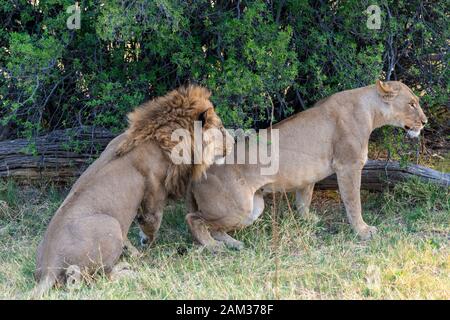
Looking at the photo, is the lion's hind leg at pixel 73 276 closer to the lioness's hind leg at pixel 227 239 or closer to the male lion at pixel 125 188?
the male lion at pixel 125 188

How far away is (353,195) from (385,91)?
988mm

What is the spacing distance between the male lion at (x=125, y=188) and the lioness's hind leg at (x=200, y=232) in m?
0.36

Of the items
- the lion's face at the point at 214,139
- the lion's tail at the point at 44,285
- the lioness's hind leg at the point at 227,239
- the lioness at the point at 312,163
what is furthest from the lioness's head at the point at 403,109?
Answer: the lion's tail at the point at 44,285

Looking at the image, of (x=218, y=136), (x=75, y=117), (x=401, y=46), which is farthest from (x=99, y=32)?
(x=401, y=46)

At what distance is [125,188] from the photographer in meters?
5.64

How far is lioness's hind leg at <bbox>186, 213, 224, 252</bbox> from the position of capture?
6.25 metres

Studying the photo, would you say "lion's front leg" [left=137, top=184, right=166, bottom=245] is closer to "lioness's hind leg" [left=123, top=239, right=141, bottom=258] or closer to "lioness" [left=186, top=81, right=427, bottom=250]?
"lioness's hind leg" [left=123, top=239, right=141, bottom=258]

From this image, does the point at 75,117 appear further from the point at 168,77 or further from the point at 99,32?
the point at 99,32

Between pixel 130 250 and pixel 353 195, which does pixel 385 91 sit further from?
pixel 130 250

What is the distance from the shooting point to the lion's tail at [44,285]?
4879mm

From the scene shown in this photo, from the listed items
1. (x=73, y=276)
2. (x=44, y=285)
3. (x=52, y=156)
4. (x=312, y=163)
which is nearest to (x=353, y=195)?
(x=312, y=163)

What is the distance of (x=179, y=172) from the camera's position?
19.3ft
